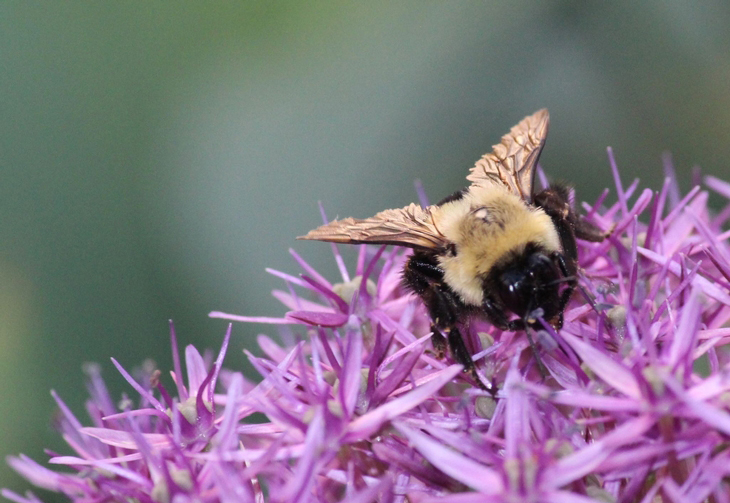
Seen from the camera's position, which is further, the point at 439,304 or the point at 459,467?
the point at 439,304

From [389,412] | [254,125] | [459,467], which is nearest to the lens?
[459,467]

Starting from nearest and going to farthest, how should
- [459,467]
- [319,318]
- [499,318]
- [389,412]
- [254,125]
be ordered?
[459,467] < [389,412] < [499,318] < [319,318] < [254,125]

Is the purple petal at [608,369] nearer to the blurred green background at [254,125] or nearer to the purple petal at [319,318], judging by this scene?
the purple petal at [319,318]

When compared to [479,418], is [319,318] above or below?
above

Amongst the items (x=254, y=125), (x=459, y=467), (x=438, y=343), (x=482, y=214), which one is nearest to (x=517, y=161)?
(x=482, y=214)

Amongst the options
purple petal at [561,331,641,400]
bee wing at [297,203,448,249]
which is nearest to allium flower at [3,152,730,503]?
purple petal at [561,331,641,400]

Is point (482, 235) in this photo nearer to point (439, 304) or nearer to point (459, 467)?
point (439, 304)

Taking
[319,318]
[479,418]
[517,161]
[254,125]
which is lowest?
[479,418]
